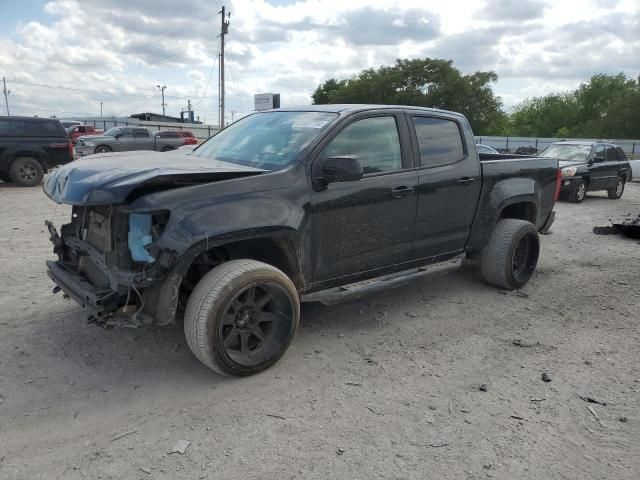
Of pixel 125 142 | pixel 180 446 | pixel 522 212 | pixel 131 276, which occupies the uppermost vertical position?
pixel 125 142

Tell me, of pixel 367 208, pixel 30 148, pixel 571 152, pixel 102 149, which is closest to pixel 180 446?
pixel 367 208

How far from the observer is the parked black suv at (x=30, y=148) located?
12.7 metres

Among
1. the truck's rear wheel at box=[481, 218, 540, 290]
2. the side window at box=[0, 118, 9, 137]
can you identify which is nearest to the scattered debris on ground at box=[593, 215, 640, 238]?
the truck's rear wheel at box=[481, 218, 540, 290]

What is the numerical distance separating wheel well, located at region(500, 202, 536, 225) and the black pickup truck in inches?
21.2

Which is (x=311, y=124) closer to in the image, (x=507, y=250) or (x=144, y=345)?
(x=144, y=345)

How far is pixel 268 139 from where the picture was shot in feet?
13.7

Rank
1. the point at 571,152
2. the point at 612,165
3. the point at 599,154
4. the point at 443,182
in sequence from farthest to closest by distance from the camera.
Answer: the point at 612,165 → the point at 571,152 → the point at 599,154 → the point at 443,182

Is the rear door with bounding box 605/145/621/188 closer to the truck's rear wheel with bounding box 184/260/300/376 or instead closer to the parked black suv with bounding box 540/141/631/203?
the parked black suv with bounding box 540/141/631/203

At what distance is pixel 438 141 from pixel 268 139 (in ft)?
5.34

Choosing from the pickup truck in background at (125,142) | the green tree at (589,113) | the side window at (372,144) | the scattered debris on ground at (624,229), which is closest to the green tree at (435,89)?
the green tree at (589,113)

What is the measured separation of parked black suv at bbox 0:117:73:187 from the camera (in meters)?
12.7

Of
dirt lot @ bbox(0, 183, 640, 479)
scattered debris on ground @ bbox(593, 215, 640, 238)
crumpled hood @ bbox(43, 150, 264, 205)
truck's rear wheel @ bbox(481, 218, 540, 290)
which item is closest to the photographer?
dirt lot @ bbox(0, 183, 640, 479)

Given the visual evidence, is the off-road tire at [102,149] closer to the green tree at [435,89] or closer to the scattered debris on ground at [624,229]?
the scattered debris on ground at [624,229]

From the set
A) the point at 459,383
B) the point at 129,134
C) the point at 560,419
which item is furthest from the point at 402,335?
the point at 129,134
